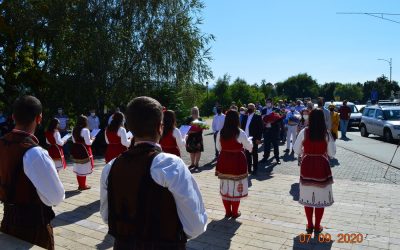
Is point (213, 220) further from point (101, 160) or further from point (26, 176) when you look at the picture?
point (101, 160)

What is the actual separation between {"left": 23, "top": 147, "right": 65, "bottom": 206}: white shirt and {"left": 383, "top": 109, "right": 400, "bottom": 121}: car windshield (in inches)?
735

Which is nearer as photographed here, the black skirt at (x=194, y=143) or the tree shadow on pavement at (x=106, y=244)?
the tree shadow on pavement at (x=106, y=244)

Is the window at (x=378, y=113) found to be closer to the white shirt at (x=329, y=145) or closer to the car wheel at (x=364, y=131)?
the car wheel at (x=364, y=131)

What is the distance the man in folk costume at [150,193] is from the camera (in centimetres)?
229

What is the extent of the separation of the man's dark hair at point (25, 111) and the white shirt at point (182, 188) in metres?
1.64

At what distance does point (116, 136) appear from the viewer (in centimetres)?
831

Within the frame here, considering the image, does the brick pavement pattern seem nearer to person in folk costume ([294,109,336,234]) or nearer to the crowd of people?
the crowd of people

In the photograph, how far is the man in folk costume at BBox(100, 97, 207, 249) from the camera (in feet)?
7.50

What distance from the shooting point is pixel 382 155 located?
13727 mm

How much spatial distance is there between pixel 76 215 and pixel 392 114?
1681 cm

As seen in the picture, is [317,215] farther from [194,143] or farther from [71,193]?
[194,143]

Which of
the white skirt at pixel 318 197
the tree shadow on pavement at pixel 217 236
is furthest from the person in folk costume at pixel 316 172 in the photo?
the tree shadow on pavement at pixel 217 236

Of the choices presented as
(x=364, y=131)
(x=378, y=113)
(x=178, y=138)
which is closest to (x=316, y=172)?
(x=178, y=138)

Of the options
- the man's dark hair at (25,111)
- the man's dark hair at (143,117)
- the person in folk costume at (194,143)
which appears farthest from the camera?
the person in folk costume at (194,143)
